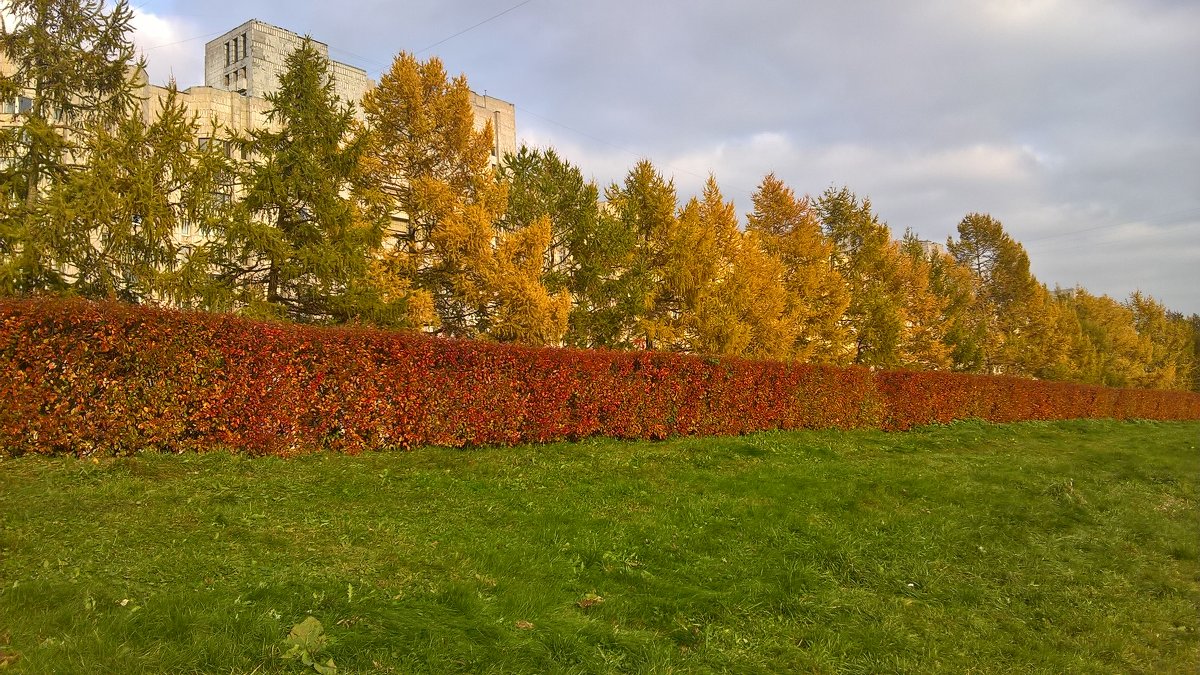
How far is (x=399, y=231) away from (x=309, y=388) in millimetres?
11906

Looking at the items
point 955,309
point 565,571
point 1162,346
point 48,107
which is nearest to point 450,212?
point 48,107

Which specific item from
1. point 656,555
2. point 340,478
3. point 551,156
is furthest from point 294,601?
point 551,156

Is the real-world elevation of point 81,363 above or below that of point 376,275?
below

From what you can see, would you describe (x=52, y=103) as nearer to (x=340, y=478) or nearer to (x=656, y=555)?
(x=340, y=478)

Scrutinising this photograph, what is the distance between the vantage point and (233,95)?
4216 cm

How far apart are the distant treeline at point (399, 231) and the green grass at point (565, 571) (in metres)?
4.87

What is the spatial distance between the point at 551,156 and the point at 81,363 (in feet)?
54.5

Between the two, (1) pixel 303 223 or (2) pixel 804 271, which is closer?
(1) pixel 303 223

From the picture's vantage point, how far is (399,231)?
20609mm

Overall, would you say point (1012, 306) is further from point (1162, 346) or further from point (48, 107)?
point (48, 107)

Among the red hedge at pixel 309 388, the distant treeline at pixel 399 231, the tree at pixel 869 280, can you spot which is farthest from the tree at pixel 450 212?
the tree at pixel 869 280

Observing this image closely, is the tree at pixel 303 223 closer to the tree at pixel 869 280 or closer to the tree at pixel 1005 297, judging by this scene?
the tree at pixel 869 280

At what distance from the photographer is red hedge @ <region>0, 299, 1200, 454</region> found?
770 centimetres

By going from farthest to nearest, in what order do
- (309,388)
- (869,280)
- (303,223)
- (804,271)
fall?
(869,280) < (804,271) < (303,223) < (309,388)
